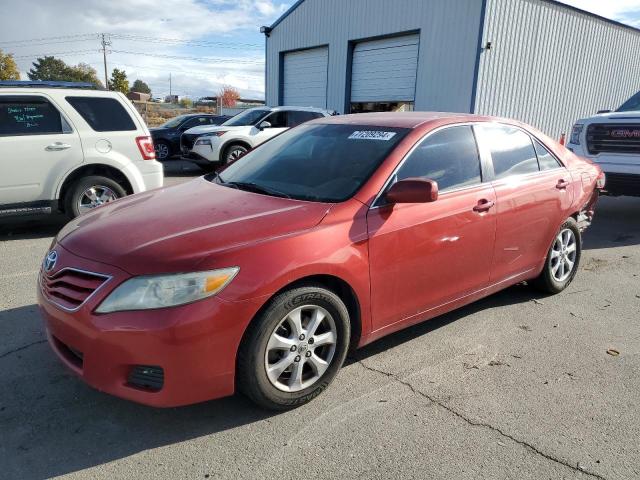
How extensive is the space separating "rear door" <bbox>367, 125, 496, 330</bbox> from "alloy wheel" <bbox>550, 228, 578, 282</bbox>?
3.71 ft

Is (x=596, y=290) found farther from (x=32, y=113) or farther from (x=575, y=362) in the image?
(x=32, y=113)

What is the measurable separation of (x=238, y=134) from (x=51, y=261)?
9577 millimetres

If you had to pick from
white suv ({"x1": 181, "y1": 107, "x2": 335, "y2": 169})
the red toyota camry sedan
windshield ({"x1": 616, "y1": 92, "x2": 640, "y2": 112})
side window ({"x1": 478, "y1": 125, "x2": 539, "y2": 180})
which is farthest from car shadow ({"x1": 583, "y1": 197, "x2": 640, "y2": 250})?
white suv ({"x1": 181, "y1": 107, "x2": 335, "y2": 169})

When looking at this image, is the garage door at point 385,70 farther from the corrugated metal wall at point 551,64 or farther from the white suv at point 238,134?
the white suv at point 238,134

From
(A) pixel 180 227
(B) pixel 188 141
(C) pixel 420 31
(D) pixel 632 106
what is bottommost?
(B) pixel 188 141

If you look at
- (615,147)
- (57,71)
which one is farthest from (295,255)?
(57,71)

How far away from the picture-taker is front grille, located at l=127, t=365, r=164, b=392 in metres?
2.38

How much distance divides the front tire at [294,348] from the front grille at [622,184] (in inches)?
238

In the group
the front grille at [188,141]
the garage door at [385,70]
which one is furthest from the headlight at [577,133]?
the front grille at [188,141]

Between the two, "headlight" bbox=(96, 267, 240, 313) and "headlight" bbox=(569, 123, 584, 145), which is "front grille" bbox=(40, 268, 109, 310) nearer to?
"headlight" bbox=(96, 267, 240, 313)

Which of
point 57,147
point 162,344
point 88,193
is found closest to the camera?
point 162,344

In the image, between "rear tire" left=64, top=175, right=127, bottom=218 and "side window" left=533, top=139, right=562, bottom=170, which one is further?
"rear tire" left=64, top=175, right=127, bottom=218

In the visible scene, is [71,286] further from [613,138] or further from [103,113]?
[613,138]

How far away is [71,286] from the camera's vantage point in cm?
254
